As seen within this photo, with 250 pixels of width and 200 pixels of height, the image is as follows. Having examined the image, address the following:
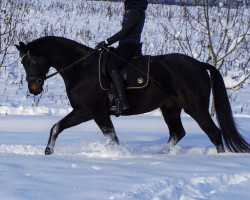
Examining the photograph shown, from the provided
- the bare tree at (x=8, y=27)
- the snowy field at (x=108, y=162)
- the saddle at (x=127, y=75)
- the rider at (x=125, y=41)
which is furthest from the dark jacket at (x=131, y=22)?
the bare tree at (x=8, y=27)

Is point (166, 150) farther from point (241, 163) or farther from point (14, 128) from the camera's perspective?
point (14, 128)

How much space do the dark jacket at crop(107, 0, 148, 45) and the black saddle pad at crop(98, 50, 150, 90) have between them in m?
0.25

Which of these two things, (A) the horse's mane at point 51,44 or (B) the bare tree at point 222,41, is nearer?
(A) the horse's mane at point 51,44

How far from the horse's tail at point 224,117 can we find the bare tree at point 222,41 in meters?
3.17

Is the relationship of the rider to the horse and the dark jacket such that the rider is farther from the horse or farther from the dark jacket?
the horse

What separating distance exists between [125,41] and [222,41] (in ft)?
21.1

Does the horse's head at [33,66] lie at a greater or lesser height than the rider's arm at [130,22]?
lesser

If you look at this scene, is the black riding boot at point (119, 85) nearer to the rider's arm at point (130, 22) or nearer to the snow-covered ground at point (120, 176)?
the rider's arm at point (130, 22)

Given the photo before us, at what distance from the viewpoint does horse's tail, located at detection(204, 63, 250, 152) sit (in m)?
5.37

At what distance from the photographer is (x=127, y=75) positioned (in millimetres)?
5219

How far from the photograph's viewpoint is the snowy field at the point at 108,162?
310cm

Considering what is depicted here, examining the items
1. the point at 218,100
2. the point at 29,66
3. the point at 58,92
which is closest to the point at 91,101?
the point at 29,66

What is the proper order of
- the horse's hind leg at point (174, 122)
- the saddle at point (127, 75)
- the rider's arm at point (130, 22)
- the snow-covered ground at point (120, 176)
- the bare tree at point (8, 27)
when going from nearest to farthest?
the snow-covered ground at point (120, 176) → the rider's arm at point (130, 22) → the saddle at point (127, 75) → the horse's hind leg at point (174, 122) → the bare tree at point (8, 27)

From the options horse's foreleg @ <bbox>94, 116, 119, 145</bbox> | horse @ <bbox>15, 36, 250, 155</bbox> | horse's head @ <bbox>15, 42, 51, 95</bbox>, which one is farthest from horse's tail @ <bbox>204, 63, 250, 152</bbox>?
horse's head @ <bbox>15, 42, 51, 95</bbox>
